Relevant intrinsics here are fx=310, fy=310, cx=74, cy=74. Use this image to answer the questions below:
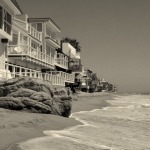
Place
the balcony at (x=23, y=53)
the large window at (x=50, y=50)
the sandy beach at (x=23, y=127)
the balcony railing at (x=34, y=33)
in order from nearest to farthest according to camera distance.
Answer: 1. the sandy beach at (x=23, y=127)
2. the balcony at (x=23, y=53)
3. the balcony railing at (x=34, y=33)
4. the large window at (x=50, y=50)

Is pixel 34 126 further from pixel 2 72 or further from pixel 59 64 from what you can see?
pixel 59 64

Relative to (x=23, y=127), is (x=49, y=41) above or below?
above

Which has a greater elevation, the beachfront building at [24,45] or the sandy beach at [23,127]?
the beachfront building at [24,45]

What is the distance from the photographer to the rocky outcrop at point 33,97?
13.8 metres

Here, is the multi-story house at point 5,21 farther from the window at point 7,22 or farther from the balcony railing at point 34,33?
the balcony railing at point 34,33

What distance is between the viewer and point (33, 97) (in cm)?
1414

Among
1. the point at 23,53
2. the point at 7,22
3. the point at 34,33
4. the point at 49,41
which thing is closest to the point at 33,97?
the point at 7,22

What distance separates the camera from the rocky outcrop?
45.3 ft

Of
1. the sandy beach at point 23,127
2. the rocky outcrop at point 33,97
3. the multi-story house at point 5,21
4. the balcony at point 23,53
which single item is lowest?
the sandy beach at point 23,127

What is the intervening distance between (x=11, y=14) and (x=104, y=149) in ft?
69.1

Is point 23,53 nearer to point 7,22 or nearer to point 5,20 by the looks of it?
point 7,22

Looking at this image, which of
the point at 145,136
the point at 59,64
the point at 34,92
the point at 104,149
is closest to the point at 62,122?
the point at 34,92

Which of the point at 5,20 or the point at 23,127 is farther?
the point at 5,20

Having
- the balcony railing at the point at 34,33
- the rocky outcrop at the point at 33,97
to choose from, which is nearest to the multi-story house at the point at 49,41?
the balcony railing at the point at 34,33
